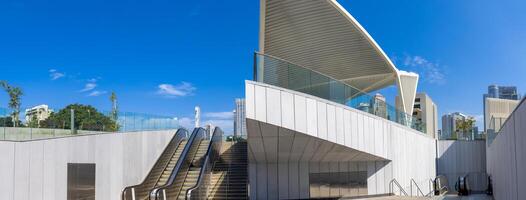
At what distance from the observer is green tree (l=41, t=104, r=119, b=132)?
1286 cm

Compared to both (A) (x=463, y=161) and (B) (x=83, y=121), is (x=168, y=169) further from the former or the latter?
(A) (x=463, y=161)

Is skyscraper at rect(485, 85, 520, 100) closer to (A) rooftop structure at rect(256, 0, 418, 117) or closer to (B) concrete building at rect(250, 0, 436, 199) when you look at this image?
(B) concrete building at rect(250, 0, 436, 199)

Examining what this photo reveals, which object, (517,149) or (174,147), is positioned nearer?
(517,149)

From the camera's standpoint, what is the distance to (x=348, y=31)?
2277 cm

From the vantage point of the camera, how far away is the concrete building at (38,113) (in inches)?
489

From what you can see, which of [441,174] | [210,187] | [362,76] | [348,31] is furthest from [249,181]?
[362,76]

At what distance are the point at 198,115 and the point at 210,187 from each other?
18.4 metres

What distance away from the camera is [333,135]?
42.0ft

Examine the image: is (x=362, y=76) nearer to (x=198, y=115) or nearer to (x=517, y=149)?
(x=198, y=115)

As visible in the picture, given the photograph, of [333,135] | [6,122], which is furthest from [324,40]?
[6,122]

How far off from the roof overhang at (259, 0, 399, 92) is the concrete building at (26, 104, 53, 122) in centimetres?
1138

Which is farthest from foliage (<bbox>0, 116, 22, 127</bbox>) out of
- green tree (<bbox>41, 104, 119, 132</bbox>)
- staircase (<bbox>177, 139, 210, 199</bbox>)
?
staircase (<bbox>177, 139, 210, 199</bbox>)

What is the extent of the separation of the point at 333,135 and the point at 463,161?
45.9 ft

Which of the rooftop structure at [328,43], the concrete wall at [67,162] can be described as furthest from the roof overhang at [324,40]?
the concrete wall at [67,162]
